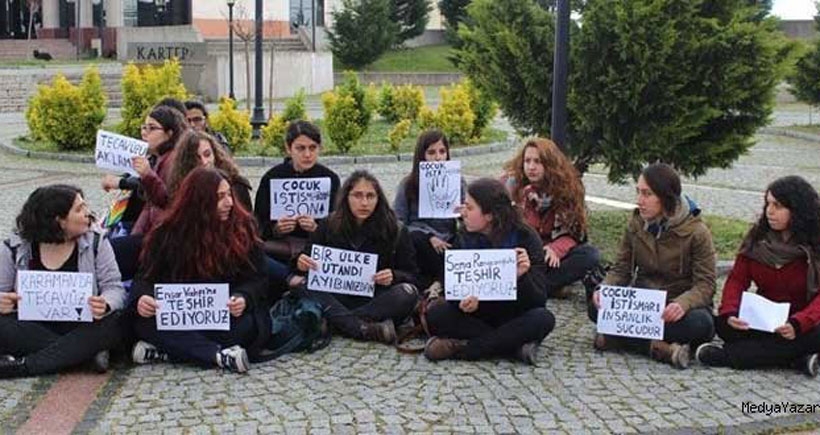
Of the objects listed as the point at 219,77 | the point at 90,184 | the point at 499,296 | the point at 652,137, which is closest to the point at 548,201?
the point at 499,296

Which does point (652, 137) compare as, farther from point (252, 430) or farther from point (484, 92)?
point (252, 430)

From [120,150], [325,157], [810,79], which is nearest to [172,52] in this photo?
[325,157]

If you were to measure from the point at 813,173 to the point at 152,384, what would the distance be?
13.8 meters

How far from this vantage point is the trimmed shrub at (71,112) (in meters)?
18.8

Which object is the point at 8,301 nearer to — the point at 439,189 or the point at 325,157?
the point at 439,189

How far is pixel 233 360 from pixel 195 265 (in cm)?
61

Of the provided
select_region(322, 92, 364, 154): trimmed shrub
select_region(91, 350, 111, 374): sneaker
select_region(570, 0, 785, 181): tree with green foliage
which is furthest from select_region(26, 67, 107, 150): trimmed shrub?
select_region(91, 350, 111, 374): sneaker

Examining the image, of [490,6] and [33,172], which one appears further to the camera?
[33,172]

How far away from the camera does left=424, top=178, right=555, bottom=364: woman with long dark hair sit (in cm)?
643

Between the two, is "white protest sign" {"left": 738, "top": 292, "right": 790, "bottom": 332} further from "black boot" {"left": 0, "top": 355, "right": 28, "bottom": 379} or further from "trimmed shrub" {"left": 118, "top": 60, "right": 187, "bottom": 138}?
"trimmed shrub" {"left": 118, "top": 60, "right": 187, "bottom": 138}

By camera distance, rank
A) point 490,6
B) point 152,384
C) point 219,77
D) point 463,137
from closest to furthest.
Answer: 1. point 152,384
2. point 490,6
3. point 463,137
4. point 219,77

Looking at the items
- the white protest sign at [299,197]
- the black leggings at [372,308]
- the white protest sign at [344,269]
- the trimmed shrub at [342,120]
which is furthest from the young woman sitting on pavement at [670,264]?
the trimmed shrub at [342,120]

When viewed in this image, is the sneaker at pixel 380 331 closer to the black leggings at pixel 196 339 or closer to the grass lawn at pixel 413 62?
the black leggings at pixel 196 339

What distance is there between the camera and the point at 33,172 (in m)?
16.6
